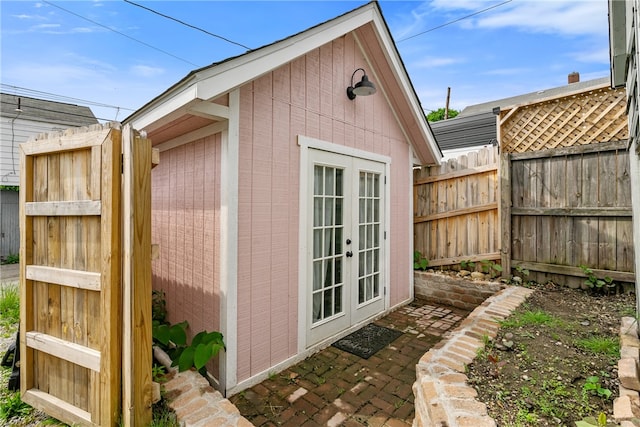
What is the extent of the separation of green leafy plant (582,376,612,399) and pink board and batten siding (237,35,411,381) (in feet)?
7.77

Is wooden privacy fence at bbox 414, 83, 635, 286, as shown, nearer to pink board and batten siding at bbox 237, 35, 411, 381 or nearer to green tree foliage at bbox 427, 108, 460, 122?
pink board and batten siding at bbox 237, 35, 411, 381

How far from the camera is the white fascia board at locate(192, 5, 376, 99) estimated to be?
2.16m

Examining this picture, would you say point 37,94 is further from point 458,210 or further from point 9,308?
point 458,210

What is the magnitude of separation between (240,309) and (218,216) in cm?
86

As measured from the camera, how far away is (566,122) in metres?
4.36

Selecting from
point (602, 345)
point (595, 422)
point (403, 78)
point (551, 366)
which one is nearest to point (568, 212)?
point (602, 345)

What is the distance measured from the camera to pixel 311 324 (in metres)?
3.37

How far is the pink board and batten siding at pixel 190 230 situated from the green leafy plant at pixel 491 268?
14.2ft

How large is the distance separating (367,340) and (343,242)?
4.06 ft

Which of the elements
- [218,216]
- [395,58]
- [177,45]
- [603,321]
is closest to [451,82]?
[177,45]

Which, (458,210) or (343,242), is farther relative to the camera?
(458,210)

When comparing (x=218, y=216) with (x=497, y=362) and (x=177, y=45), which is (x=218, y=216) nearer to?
(x=497, y=362)

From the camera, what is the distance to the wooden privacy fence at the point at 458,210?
4.92 metres

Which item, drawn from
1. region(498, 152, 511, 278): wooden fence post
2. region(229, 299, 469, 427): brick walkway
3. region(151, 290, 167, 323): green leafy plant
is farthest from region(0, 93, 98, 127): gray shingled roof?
region(498, 152, 511, 278): wooden fence post
